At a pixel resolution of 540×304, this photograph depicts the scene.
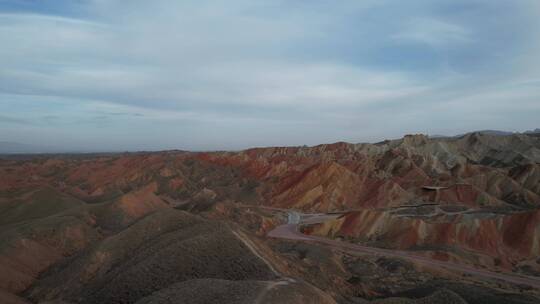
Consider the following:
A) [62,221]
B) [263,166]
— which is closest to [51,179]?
[263,166]

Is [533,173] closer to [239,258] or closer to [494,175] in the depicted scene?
[494,175]

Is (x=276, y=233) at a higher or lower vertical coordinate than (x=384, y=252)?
higher

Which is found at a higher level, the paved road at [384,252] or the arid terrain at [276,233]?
the arid terrain at [276,233]

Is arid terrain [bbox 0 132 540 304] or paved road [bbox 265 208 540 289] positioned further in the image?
paved road [bbox 265 208 540 289]

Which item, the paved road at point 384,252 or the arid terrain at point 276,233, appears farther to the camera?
the paved road at point 384,252

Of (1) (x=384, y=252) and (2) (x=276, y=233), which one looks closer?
(1) (x=384, y=252)
